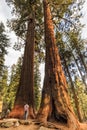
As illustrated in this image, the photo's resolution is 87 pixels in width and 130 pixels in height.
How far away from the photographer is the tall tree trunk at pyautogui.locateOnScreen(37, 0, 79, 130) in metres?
9.48

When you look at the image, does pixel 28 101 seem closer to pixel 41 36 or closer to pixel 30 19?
pixel 30 19

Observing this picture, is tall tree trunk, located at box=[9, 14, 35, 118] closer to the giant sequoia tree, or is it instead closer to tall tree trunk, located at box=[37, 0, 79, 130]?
the giant sequoia tree

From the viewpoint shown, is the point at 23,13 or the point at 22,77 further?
the point at 23,13

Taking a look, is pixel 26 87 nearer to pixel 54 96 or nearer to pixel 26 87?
pixel 26 87

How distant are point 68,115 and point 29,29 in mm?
8163

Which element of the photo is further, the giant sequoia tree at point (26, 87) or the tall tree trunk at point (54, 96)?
the giant sequoia tree at point (26, 87)

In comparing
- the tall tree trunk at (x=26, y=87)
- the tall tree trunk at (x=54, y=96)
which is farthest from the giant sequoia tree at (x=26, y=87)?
the tall tree trunk at (x=54, y=96)

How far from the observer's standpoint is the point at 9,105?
38281mm

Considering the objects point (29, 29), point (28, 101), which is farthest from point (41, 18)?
point (28, 101)

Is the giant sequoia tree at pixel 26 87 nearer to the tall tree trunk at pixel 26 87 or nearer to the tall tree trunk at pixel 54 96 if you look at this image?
the tall tree trunk at pixel 26 87

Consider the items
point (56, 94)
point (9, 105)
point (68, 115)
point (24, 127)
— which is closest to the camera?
point (24, 127)

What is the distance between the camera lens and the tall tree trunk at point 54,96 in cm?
948

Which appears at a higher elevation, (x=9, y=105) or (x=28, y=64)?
(x=9, y=105)

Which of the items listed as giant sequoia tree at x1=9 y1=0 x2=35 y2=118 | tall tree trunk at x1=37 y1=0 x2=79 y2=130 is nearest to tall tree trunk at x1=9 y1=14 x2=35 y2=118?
giant sequoia tree at x1=9 y1=0 x2=35 y2=118
